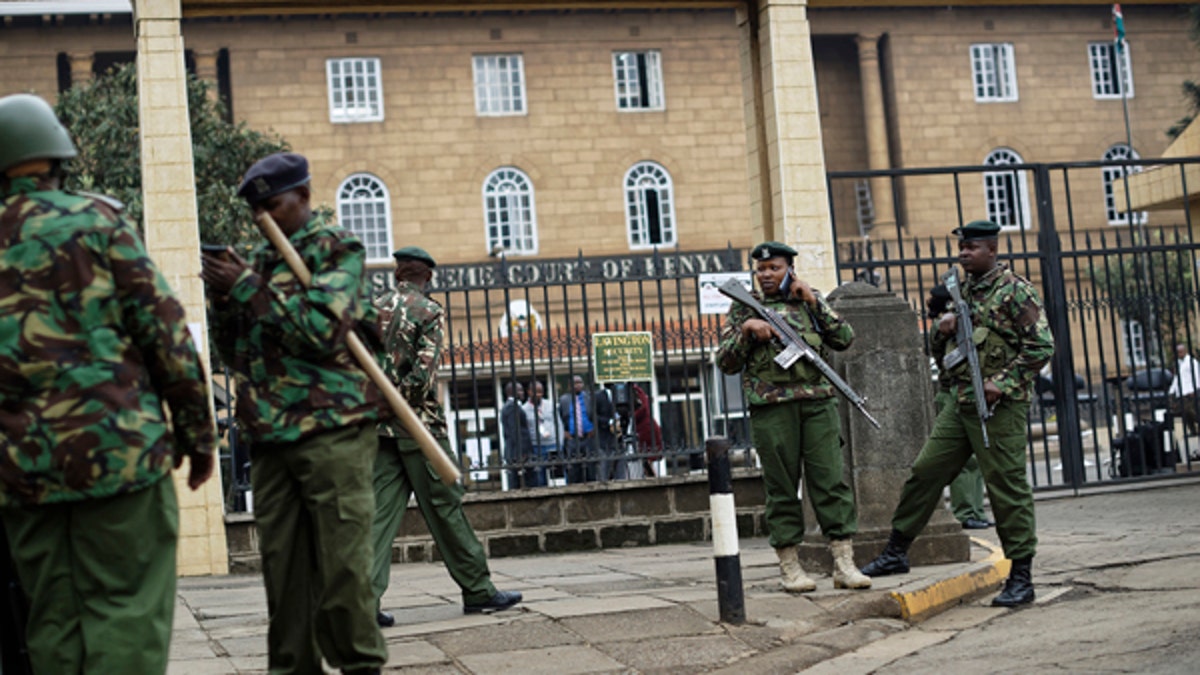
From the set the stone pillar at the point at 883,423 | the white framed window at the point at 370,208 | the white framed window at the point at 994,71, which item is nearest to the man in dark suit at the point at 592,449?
the stone pillar at the point at 883,423

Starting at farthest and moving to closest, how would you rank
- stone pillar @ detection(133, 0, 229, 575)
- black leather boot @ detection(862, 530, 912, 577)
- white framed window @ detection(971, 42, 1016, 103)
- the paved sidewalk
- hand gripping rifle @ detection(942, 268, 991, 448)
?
white framed window @ detection(971, 42, 1016, 103), stone pillar @ detection(133, 0, 229, 575), black leather boot @ detection(862, 530, 912, 577), hand gripping rifle @ detection(942, 268, 991, 448), the paved sidewalk

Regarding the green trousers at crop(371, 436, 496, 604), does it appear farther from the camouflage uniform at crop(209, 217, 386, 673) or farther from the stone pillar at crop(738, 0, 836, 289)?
the stone pillar at crop(738, 0, 836, 289)

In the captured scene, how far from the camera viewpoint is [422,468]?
772cm

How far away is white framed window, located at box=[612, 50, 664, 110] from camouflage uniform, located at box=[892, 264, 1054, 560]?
30.3 metres

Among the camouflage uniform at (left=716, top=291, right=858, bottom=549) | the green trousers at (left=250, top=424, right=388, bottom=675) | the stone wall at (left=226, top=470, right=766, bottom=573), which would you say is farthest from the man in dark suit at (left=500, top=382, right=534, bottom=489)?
the green trousers at (left=250, top=424, right=388, bottom=675)

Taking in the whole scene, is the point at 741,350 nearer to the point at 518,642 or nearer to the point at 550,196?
the point at 518,642

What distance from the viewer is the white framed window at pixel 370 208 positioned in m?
36.3

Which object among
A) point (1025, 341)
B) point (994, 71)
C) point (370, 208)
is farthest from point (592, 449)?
point (994, 71)

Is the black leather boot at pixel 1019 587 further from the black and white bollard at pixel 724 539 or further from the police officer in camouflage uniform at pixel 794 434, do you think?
the black and white bollard at pixel 724 539

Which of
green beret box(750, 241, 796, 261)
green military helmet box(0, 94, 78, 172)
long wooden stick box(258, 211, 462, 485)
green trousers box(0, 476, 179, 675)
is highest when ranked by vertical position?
green military helmet box(0, 94, 78, 172)

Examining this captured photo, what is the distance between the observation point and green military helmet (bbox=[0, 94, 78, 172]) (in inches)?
170

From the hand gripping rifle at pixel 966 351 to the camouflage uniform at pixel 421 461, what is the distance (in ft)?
8.55

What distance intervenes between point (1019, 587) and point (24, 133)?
5325 millimetres

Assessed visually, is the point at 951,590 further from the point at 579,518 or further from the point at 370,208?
the point at 370,208
